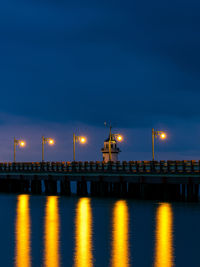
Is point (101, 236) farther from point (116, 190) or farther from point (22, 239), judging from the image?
point (116, 190)

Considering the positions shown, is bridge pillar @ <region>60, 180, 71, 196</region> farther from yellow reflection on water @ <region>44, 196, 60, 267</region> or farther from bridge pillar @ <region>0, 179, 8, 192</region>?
yellow reflection on water @ <region>44, 196, 60, 267</region>

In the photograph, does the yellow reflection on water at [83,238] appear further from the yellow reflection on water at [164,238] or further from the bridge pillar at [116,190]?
the bridge pillar at [116,190]

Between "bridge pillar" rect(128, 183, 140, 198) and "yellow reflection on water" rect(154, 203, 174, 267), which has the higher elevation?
"bridge pillar" rect(128, 183, 140, 198)

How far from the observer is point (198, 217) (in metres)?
40.7

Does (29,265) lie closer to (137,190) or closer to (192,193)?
(192,193)

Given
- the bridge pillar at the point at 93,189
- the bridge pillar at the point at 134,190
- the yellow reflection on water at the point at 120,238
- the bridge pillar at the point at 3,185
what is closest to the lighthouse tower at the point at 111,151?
the bridge pillar at the point at 3,185

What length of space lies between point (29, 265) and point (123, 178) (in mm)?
36887

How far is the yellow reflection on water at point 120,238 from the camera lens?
24.4 meters

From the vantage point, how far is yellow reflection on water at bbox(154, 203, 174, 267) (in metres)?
24.3

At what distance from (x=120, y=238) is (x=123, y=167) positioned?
30.0m

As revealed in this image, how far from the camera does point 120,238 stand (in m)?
30.7

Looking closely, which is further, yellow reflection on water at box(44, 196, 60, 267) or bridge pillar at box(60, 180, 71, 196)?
bridge pillar at box(60, 180, 71, 196)

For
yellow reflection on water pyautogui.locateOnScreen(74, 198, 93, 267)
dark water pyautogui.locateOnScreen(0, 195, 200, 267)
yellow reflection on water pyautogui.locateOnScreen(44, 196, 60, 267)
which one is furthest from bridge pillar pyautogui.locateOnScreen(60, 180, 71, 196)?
yellow reflection on water pyautogui.locateOnScreen(74, 198, 93, 267)

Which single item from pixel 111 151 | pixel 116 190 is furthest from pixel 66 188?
pixel 111 151
